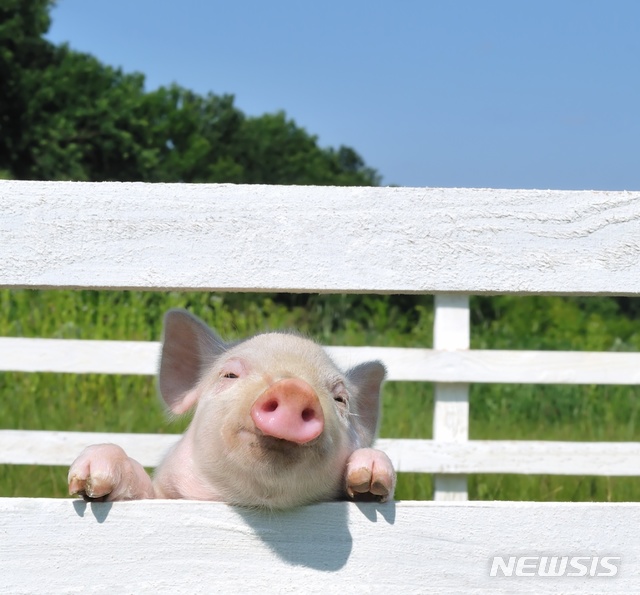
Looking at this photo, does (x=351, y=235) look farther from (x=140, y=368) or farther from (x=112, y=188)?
(x=140, y=368)

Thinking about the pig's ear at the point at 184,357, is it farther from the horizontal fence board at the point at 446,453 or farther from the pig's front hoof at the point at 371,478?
the horizontal fence board at the point at 446,453

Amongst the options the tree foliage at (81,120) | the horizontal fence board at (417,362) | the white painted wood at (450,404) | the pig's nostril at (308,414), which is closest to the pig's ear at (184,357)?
the pig's nostril at (308,414)

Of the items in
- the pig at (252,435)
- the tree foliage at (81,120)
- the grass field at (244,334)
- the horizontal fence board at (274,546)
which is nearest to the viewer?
the horizontal fence board at (274,546)

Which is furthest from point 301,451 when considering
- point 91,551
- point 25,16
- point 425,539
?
point 25,16

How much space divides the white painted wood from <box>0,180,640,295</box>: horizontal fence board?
290cm

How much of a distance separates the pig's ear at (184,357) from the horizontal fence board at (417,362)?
1.99 metres

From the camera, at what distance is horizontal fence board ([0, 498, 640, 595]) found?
1.45 meters

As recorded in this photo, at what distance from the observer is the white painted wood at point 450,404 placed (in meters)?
4.48

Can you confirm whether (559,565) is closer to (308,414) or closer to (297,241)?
(308,414)

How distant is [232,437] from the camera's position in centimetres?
170

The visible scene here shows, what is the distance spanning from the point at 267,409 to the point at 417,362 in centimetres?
303

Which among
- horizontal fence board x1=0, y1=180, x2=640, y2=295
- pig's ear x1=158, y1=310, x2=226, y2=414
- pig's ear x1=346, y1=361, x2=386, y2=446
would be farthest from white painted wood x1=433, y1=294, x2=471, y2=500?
horizontal fence board x1=0, y1=180, x2=640, y2=295

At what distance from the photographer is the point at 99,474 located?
1.60 meters

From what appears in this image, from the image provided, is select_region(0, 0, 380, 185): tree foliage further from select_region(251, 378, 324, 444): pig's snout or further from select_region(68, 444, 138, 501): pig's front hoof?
select_region(251, 378, 324, 444): pig's snout
